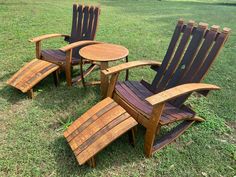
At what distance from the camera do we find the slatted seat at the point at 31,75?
3.80 metres

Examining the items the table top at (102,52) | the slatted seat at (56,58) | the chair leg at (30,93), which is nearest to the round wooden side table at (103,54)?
the table top at (102,52)

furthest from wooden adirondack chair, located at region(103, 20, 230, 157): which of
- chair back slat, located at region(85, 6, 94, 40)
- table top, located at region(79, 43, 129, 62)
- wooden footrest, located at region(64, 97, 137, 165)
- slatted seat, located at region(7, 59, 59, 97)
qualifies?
chair back slat, located at region(85, 6, 94, 40)

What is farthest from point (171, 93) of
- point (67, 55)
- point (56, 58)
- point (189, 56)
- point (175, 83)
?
point (56, 58)

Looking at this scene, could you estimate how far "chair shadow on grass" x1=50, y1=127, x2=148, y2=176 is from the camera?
268 cm

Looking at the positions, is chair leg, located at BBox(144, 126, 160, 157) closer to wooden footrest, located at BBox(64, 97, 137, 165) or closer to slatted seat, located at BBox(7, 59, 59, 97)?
wooden footrest, located at BBox(64, 97, 137, 165)

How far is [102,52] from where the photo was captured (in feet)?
12.8

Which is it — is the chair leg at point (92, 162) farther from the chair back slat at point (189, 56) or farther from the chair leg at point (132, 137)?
the chair back slat at point (189, 56)

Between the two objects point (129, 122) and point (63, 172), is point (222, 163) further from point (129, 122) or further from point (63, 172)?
point (63, 172)

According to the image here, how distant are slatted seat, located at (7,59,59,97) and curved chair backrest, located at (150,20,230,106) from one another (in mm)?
1637

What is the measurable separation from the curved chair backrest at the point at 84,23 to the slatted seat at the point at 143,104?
5.07 ft

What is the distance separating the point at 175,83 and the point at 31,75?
217cm

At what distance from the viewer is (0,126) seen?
3281mm

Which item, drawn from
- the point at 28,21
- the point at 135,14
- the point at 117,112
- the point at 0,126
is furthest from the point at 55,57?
the point at 135,14

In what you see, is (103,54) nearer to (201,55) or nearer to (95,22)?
(95,22)
